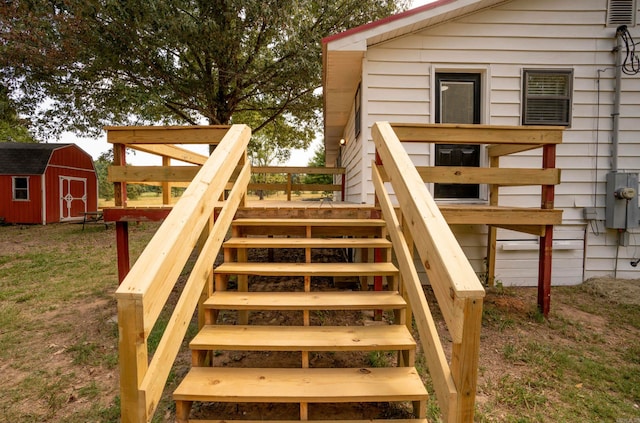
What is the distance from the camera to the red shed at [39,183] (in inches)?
506

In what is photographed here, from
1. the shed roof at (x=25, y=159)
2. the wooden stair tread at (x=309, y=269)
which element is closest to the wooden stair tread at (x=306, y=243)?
the wooden stair tread at (x=309, y=269)

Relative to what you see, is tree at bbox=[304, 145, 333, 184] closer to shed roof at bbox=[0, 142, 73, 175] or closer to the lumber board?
shed roof at bbox=[0, 142, 73, 175]

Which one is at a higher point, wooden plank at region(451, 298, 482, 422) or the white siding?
the white siding

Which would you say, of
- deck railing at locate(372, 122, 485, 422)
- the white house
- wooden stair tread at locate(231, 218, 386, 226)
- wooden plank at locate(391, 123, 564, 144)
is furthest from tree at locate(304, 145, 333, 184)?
deck railing at locate(372, 122, 485, 422)

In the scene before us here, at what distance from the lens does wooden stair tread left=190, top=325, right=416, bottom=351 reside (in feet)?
6.63

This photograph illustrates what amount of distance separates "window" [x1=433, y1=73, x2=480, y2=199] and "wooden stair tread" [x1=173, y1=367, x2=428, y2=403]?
3.31m

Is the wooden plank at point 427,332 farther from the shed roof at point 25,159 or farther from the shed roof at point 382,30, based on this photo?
the shed roof at point 25,159

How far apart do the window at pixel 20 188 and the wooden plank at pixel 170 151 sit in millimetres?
12644

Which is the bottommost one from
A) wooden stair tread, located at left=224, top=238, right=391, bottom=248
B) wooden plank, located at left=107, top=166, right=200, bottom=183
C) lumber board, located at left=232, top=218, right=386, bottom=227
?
wooden stair tread, located at left=224, top=238, right=391, bottom=248

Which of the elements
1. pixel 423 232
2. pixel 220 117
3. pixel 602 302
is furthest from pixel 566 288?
pixel 220 117

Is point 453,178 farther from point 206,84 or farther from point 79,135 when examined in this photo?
point 79,135

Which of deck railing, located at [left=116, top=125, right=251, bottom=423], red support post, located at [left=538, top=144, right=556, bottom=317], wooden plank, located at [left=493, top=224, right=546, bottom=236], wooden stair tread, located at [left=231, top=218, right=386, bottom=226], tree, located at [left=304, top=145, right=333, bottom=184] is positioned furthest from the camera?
tree, located at [left=304, top=145, right=333, bottom=184]

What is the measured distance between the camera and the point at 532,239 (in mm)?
4664

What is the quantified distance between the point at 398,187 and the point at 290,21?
8.77 m
